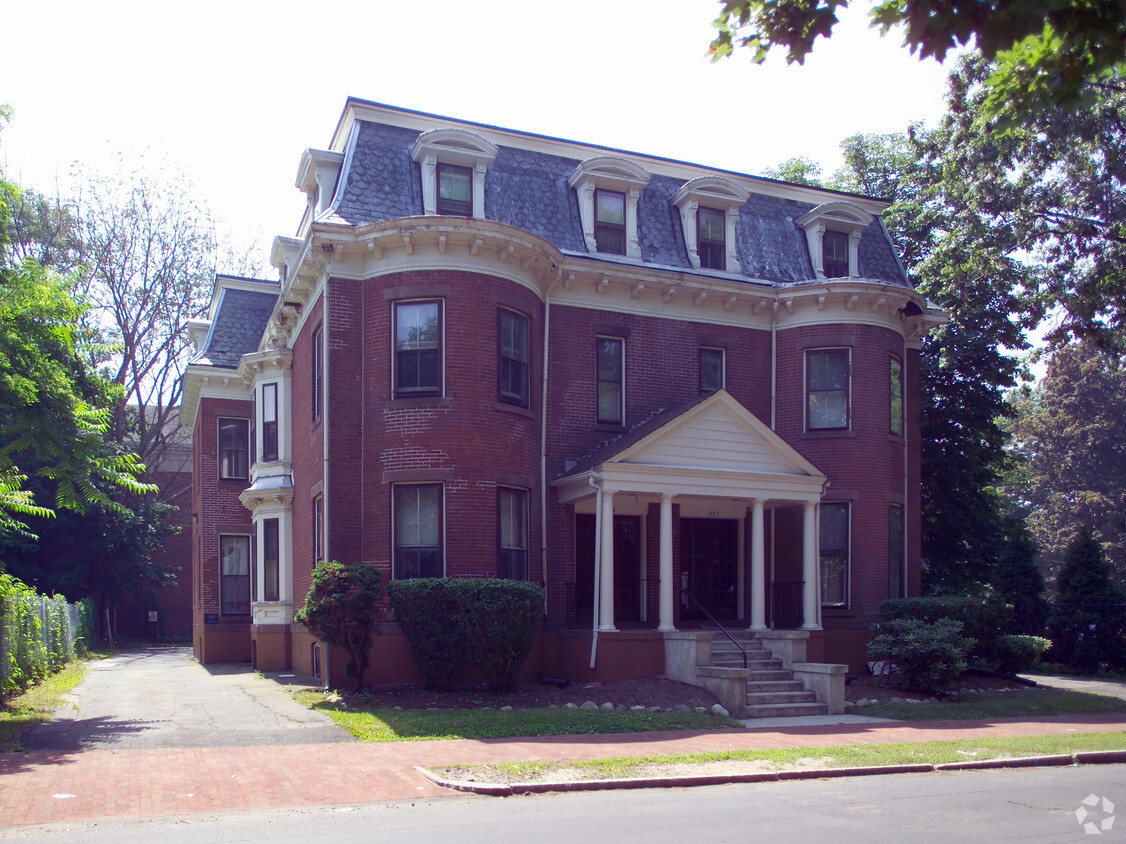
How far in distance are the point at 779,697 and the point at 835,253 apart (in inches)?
445

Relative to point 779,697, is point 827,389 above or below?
above

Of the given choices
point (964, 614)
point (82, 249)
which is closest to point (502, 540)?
point (964, 614)

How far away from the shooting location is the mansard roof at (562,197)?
766 inches

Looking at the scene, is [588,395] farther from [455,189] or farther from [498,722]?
[498,722]

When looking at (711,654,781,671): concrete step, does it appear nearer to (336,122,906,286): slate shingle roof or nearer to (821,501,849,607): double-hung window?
(821,501,849,607): double-hung window

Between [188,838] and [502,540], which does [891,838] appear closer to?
[188,838]

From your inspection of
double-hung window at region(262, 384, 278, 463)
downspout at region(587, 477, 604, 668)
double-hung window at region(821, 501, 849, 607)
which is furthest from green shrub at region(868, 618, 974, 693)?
double-hung window at region(262, 384, 278, 463)

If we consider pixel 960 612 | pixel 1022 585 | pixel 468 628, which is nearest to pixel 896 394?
pixel 960 612

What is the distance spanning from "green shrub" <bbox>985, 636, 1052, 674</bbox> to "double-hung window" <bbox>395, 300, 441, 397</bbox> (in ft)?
43.7

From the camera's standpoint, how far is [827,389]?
21.9m

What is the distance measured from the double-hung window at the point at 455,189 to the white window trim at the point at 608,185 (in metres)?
2.66

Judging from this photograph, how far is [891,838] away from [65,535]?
39.8m

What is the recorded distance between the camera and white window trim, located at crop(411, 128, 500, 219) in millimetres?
19406

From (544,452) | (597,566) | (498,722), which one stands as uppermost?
(544,452)
